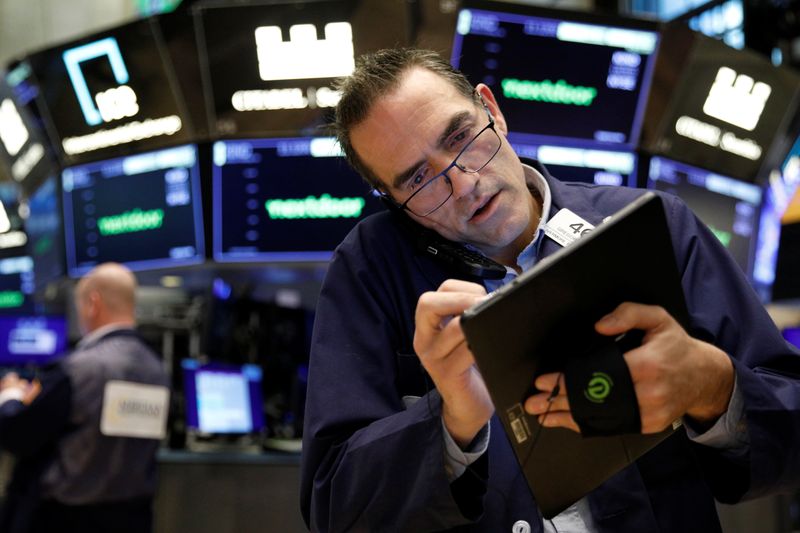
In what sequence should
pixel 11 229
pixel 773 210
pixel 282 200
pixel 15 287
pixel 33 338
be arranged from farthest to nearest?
pixel 15 287 < pixel 11 229 < pixel 33 338 < pixel 773 210 < pixel 282 200

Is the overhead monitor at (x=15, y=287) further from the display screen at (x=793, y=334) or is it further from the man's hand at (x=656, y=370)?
the man's hand at (x=656, y=370)

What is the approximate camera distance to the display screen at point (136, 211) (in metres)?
3.83

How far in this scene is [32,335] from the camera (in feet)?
23.6

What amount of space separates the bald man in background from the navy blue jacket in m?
2.57

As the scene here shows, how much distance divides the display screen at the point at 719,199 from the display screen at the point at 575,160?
229mm

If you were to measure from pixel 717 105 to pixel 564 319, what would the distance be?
123 inches

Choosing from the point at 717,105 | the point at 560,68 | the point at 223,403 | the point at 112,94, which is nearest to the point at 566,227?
the point at 560,68

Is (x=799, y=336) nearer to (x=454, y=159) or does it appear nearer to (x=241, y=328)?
(x=241, y=328)

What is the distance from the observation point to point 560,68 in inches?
142

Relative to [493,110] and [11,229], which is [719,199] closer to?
[493,110]

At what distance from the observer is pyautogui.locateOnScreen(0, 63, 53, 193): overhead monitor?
3.95m

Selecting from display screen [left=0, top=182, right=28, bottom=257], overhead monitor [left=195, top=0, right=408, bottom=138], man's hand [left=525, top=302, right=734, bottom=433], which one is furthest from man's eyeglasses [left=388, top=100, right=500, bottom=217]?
display screen [left=0, top=182, right=28, bottom=257]

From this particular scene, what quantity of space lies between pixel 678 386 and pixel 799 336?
4.46 meters

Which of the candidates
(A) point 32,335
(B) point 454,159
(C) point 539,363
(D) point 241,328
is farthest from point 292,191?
(A) point 32,335
